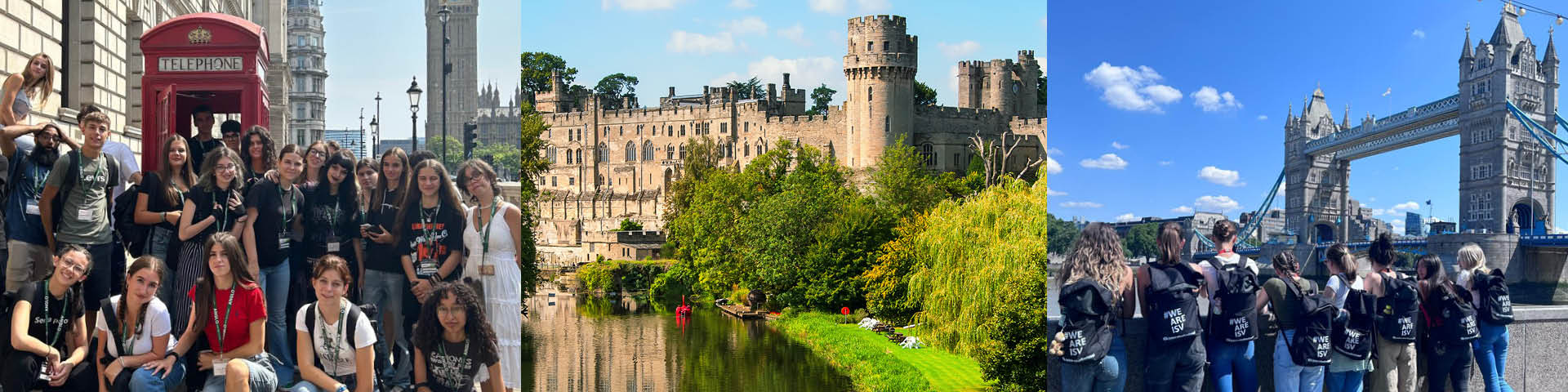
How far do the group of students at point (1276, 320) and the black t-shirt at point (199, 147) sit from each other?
3.71 meters

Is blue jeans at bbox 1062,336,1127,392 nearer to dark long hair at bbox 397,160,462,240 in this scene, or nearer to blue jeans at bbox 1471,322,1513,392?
blue jeans at bbox 1471,322,1513,392

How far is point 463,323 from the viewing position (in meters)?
5.75

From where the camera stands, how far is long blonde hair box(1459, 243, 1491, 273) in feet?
21.8

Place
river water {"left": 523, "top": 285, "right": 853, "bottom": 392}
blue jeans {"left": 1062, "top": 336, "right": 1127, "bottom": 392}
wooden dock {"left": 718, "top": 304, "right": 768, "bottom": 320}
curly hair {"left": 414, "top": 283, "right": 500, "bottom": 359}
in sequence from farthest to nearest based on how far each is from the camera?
wooden dock {"left": 718, "top": 304, "right": 768, "bottom": 320}
river water {"left": 523, "top": 285, "right": 853, "bottom": 392}
blue jeans {"left": 1062, "top": 336, "right": 1127, "bottom": 392}
curly hair {"left": 414, "top": 283, "right": 500, "bottom": 359}

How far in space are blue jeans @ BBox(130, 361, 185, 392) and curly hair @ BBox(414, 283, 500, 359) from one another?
95 centimetres

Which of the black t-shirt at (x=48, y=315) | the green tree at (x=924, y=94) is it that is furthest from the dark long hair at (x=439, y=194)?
the green tree at (x=924, y=94)

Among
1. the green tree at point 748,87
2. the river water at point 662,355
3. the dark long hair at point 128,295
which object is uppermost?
the green tree at point 748,87

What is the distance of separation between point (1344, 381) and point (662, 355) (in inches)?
545

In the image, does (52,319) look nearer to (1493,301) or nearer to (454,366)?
(454,366)

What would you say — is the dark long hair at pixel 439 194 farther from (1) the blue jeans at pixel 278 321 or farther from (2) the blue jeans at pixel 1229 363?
(2) the blue jeans at pixel 1229 363

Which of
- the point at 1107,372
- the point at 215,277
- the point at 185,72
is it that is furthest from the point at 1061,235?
the point at 185,72

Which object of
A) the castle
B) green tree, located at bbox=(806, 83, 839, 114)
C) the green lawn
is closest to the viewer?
the green lawn

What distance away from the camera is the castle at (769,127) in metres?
35.0

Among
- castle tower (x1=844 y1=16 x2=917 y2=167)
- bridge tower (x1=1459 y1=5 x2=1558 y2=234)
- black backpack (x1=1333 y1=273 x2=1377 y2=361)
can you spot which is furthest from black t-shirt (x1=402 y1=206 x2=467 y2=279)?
castle tower (x1=844 y1=16 x2=917 y2=167)
